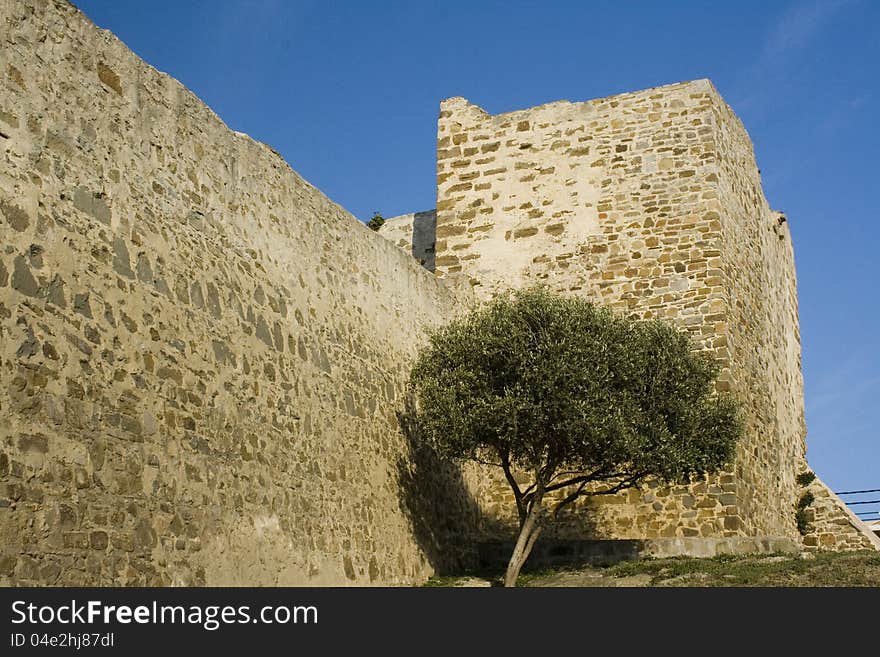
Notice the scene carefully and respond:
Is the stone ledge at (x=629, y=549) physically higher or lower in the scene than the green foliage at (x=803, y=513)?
lower

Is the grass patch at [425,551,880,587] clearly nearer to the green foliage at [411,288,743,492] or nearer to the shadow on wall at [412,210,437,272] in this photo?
the green foliage at [411,288,743,492]

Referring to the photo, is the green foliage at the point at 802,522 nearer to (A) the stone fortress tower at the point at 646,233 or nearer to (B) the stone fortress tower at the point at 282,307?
(B) the stone fortress tower at the point at 282,307

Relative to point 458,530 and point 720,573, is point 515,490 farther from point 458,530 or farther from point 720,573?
point 720,573

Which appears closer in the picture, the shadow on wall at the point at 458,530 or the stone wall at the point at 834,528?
the shadow on wall at the point at 458,530

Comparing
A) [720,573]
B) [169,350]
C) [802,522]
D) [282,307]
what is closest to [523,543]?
[720,573]

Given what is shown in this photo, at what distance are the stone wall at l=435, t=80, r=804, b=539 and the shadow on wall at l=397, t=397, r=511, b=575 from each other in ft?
3.12

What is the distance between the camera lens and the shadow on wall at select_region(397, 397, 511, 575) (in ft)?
43.1

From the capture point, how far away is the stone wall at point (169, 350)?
25.2 ft

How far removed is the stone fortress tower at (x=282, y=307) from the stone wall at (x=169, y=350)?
0.02m

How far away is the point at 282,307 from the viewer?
36.2 feet

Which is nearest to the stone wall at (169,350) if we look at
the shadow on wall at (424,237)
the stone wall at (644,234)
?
the stone wall at (644,234)

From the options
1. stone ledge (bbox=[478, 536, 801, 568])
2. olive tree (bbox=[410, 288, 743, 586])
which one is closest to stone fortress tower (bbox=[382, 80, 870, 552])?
stone ledge (bbox=[478, 536, 801, 568])

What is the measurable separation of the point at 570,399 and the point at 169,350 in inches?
176
